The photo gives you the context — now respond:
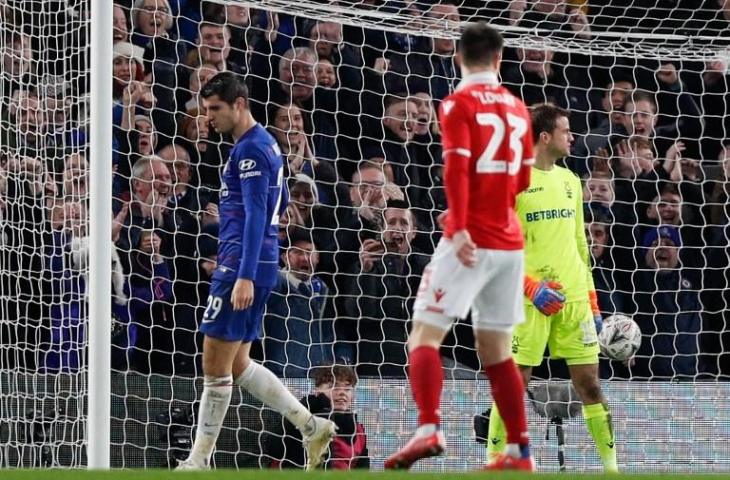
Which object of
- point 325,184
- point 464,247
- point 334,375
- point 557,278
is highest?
point 325,184

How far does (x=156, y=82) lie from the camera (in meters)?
9.60

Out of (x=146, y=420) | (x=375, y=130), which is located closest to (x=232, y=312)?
(x=146, y=420)

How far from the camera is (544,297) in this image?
7641 mm

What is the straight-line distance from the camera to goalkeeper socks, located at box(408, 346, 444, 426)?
5473 mm

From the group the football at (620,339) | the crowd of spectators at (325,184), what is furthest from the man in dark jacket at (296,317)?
the football at (620,339)

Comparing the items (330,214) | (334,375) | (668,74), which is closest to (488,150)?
(334,375)

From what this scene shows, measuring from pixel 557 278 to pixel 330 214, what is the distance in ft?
8.08

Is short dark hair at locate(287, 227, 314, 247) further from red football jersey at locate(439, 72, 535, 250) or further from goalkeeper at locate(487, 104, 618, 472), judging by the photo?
red football jersey at locate(439, 72, 535, 250)

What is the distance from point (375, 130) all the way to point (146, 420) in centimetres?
279

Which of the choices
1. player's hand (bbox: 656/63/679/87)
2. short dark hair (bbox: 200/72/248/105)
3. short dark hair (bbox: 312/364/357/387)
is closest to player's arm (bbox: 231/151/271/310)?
short dark hair (bbox: 200/72/248/105)

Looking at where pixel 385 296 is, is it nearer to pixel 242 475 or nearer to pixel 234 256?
pixel 234 256

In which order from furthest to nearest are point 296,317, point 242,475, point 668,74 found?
1. point 668,74
2. point 296,317
3. point 242,475

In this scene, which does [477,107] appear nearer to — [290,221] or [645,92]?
[290,221]

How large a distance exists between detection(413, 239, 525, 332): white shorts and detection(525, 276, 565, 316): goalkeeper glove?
6.21ft
